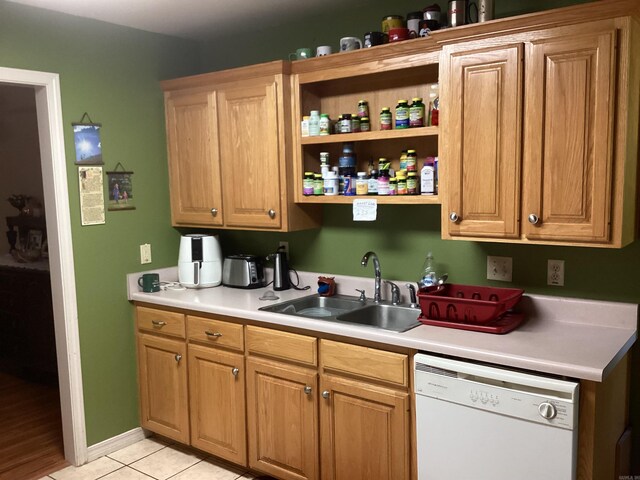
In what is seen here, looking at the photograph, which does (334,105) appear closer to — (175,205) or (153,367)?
(175,205)

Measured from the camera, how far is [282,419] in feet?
8.82

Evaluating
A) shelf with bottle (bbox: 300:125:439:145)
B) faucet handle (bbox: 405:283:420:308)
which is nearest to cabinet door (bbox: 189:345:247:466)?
faucet handle (bbox: 405:283:420:308)

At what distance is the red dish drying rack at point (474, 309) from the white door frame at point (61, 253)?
1.91 meters

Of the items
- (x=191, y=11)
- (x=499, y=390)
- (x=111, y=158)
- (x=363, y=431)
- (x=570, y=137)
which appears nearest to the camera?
(x=499, y=390)

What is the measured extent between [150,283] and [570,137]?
2.37 m

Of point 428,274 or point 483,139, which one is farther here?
point 428,274

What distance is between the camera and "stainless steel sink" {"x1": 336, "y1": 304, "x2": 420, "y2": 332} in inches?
108

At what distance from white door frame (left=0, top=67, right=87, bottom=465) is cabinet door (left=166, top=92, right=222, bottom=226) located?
2.17 ft

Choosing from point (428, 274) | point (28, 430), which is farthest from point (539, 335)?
point (28, 430)

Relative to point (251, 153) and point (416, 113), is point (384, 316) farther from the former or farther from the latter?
point (251, 153)

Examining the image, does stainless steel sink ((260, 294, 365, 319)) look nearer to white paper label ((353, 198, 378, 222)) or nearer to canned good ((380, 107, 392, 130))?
white paper label ((353, 198, 378, 222))

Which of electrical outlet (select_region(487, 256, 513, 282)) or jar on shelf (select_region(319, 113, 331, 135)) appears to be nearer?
electrical outlet (select_region(487, 256, 513, 282))

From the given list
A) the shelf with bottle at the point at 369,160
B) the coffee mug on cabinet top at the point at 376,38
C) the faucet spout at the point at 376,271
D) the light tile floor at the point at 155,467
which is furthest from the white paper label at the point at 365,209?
the light tile floor at the point at 155,467

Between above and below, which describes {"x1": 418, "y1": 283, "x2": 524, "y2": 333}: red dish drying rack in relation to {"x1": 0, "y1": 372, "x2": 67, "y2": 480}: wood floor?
above
